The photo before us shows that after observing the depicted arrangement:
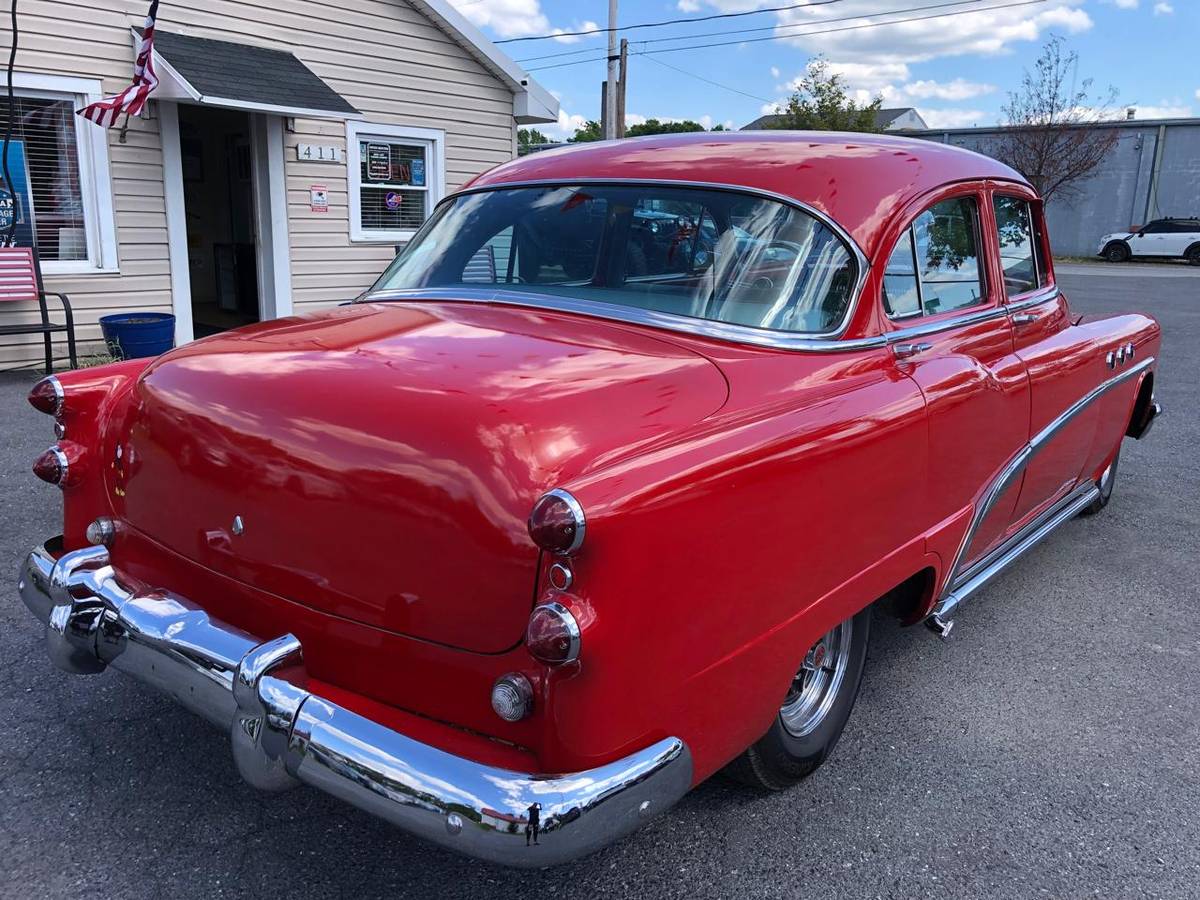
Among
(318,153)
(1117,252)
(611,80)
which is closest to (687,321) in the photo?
(318,153)

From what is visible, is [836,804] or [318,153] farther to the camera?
[318,153]

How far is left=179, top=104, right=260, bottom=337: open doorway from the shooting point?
12047 millimetres

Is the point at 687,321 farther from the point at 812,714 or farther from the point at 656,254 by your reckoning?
the point at 812,714

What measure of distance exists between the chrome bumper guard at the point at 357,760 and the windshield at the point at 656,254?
4.47 ft

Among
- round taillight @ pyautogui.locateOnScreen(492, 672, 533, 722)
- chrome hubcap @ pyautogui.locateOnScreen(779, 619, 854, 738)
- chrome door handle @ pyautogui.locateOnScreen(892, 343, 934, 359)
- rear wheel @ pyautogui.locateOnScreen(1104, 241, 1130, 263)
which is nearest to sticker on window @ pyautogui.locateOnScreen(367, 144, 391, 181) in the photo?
chrome door handle @ pyautogui.locateOnScreen(892, 343, 934, 359)

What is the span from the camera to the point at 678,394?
2312mm

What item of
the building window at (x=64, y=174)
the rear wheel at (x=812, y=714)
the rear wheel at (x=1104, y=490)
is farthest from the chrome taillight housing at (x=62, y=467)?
the building window at (x=64, y=174)

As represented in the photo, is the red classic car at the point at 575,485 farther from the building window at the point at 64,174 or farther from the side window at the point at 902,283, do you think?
the building window at the point at 64,174

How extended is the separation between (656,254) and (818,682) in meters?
1.40

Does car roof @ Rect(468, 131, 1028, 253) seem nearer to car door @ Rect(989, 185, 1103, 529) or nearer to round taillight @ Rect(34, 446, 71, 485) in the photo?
car door @ Rect(989, 185, 1103, 529)

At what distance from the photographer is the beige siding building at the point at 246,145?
8.72 m

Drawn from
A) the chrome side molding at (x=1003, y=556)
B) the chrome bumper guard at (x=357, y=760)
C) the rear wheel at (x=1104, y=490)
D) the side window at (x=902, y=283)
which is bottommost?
the rear wheel at (x=1104, y=490)

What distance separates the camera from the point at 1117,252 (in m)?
32.6

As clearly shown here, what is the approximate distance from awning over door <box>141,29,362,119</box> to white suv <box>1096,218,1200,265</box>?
29.3m
